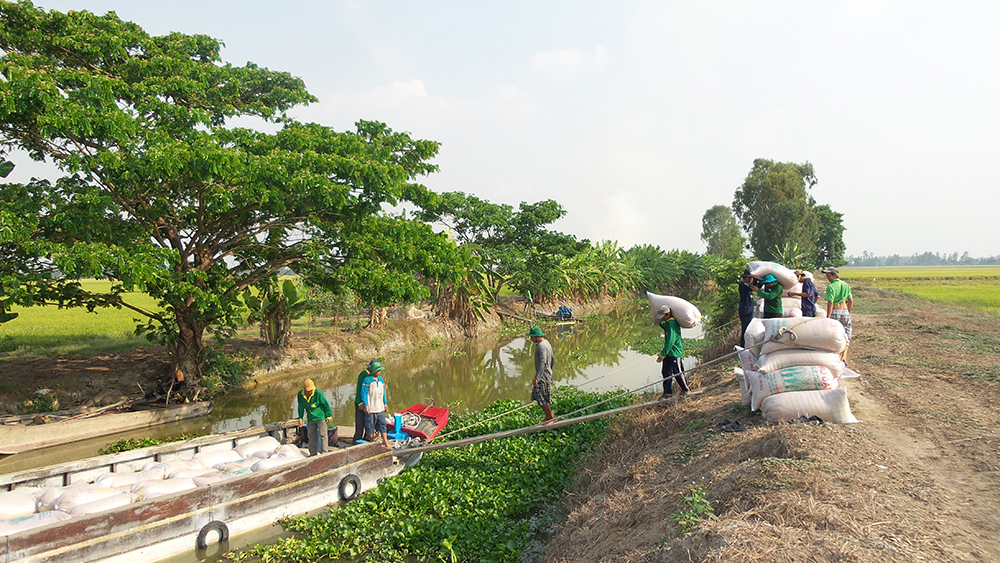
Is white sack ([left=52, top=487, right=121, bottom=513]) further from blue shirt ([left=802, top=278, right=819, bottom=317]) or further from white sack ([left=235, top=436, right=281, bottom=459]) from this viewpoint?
blue shirt ([left=802, top=278, right=819, bottom=317])

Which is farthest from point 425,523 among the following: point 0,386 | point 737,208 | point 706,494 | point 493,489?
point 737,208

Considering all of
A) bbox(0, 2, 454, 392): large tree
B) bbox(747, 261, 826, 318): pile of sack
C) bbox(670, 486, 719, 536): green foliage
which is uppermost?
bbox(0, 2, 454, 392): large tree

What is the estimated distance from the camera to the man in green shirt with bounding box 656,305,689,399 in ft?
25.2

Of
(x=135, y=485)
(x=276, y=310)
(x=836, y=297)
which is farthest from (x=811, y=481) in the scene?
(x=276, y=310)

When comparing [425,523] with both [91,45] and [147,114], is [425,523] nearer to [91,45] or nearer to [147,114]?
[147,114]

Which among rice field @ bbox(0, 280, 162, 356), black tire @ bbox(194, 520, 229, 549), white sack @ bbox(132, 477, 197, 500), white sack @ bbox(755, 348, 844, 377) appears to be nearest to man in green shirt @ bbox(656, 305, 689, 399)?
white sack @ bbox(755, 348, 844, 377)

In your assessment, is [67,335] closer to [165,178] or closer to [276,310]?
[276,310]

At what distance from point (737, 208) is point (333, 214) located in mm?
46179

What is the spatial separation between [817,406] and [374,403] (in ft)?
18.1

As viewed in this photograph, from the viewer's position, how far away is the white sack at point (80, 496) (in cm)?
548

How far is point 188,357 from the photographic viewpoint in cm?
1215

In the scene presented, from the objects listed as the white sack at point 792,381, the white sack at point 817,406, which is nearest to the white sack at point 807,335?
the white sack at point 792,381

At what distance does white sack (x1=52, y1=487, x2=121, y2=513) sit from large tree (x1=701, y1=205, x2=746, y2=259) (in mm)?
74307

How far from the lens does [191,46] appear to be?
12211 mm
